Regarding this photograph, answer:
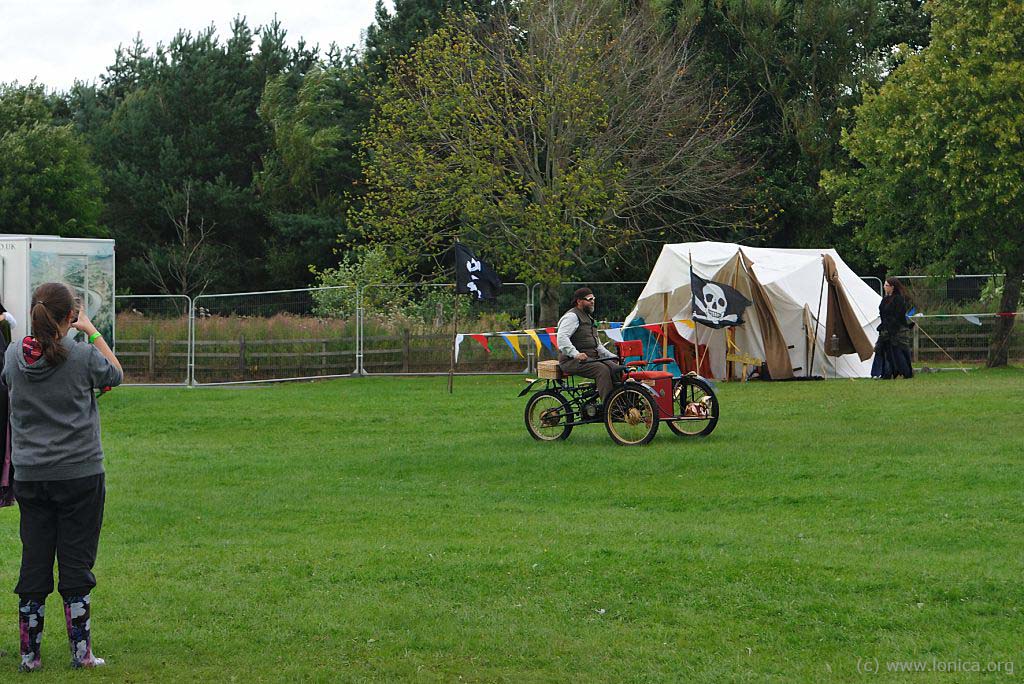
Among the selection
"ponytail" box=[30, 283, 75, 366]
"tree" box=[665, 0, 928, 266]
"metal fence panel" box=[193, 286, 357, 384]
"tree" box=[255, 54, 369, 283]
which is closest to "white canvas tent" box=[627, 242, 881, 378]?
"metal fence panel" box=[193, 286, 357, 384]

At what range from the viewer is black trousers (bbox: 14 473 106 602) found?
6.19m

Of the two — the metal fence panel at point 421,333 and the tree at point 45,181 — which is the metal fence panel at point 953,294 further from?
the tree at point 45,181

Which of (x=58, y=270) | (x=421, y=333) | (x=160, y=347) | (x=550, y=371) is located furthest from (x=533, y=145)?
(x=550, y=371)

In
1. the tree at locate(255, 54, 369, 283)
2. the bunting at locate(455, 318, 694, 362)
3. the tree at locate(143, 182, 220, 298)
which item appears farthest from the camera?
the tree at locate(143, 182, 220, 298)

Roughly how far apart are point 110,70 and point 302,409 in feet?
166

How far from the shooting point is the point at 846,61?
4353 cm

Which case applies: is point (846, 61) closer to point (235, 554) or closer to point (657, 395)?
point (657, 395)

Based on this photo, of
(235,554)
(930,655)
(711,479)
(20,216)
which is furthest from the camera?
(20,216)

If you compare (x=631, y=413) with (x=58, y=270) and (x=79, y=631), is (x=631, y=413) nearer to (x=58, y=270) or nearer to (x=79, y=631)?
(x=79, y=631)

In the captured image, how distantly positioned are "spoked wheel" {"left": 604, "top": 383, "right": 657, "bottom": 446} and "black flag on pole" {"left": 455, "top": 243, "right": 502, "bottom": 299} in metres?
9.40

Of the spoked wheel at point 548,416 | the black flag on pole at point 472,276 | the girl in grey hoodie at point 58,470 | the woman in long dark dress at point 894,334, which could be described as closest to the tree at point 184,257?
the black flag on pole at point 472,276

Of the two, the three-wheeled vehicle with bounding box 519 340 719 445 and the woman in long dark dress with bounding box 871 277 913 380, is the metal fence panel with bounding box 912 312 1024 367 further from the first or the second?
the three-wheeled vehicle with bounding box 519 340 719 445

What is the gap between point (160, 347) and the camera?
27719 mm

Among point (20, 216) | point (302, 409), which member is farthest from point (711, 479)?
point (20, 216)
